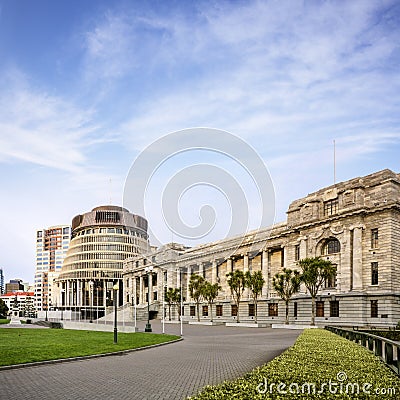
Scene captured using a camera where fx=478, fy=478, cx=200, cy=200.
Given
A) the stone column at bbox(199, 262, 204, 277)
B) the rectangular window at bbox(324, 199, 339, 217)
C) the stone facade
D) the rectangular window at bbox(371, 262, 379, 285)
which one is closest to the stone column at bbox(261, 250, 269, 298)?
the stone facade

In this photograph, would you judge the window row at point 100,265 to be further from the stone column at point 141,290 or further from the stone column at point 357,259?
the stone column at point 357,259

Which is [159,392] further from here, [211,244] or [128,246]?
[128,246]

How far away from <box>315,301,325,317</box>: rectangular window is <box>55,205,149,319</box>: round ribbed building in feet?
313

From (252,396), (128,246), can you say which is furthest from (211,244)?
(252,396)

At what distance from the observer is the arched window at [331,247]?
69.1m

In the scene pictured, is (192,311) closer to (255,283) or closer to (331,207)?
(255,283)

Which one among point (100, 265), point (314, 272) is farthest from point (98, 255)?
point (314, 272)

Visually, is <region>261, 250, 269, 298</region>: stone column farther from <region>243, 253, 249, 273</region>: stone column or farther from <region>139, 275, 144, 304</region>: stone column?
<region>139, 275, 144, 304</region>: stone column

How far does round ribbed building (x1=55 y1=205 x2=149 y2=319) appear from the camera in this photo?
159 metres

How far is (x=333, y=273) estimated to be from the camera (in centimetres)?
6400

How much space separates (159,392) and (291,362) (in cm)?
423

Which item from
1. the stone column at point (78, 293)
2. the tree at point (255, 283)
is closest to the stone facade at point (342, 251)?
the tree at point (255, 283)

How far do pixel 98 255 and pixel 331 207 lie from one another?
106 meters

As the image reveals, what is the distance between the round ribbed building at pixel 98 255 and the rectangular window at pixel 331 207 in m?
95.6
